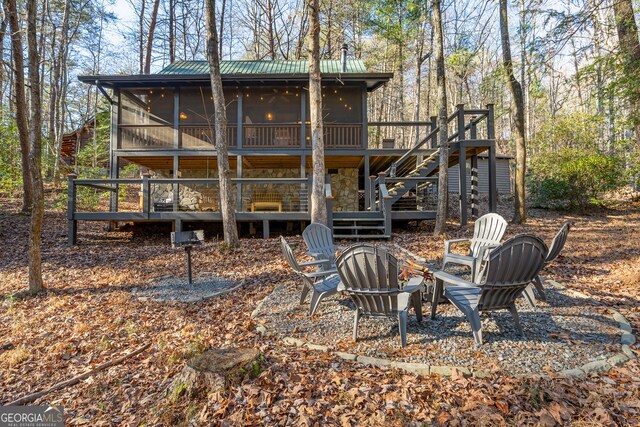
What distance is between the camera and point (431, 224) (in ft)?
39.0

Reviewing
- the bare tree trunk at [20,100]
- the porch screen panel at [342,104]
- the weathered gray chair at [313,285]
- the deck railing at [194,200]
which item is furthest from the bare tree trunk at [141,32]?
the weathered gray chair at [313,285]

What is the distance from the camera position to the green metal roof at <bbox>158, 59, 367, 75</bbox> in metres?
13.0

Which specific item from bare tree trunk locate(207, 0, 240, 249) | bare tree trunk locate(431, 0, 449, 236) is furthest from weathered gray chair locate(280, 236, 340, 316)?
bare tree trunk locate(431, 0, 449, 236)

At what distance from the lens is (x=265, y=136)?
12.0 m

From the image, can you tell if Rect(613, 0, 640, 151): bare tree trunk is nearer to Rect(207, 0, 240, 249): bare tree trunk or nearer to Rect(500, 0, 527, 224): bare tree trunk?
Rect(500, 0, 527, 224): bare tree trunk

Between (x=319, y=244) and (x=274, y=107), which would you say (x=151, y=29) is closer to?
(x=274, y=107)

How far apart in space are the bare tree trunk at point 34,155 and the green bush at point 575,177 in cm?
1515

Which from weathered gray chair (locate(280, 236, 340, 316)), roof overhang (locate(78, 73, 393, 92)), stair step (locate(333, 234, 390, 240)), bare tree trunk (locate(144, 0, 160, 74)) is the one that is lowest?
weathered gray chair (locate(280, 236, 340, 316))

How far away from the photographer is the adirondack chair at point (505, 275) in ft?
9.90

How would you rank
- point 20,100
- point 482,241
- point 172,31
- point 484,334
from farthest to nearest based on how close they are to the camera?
point 172,31 < point 20,100 < point 482,241 < point 484,334

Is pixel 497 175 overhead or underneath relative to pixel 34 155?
overhead

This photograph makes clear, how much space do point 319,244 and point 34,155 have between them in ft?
15.4

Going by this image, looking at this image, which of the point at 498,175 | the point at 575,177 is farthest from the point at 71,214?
the point at 498,175

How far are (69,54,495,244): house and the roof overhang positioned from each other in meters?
0.03
